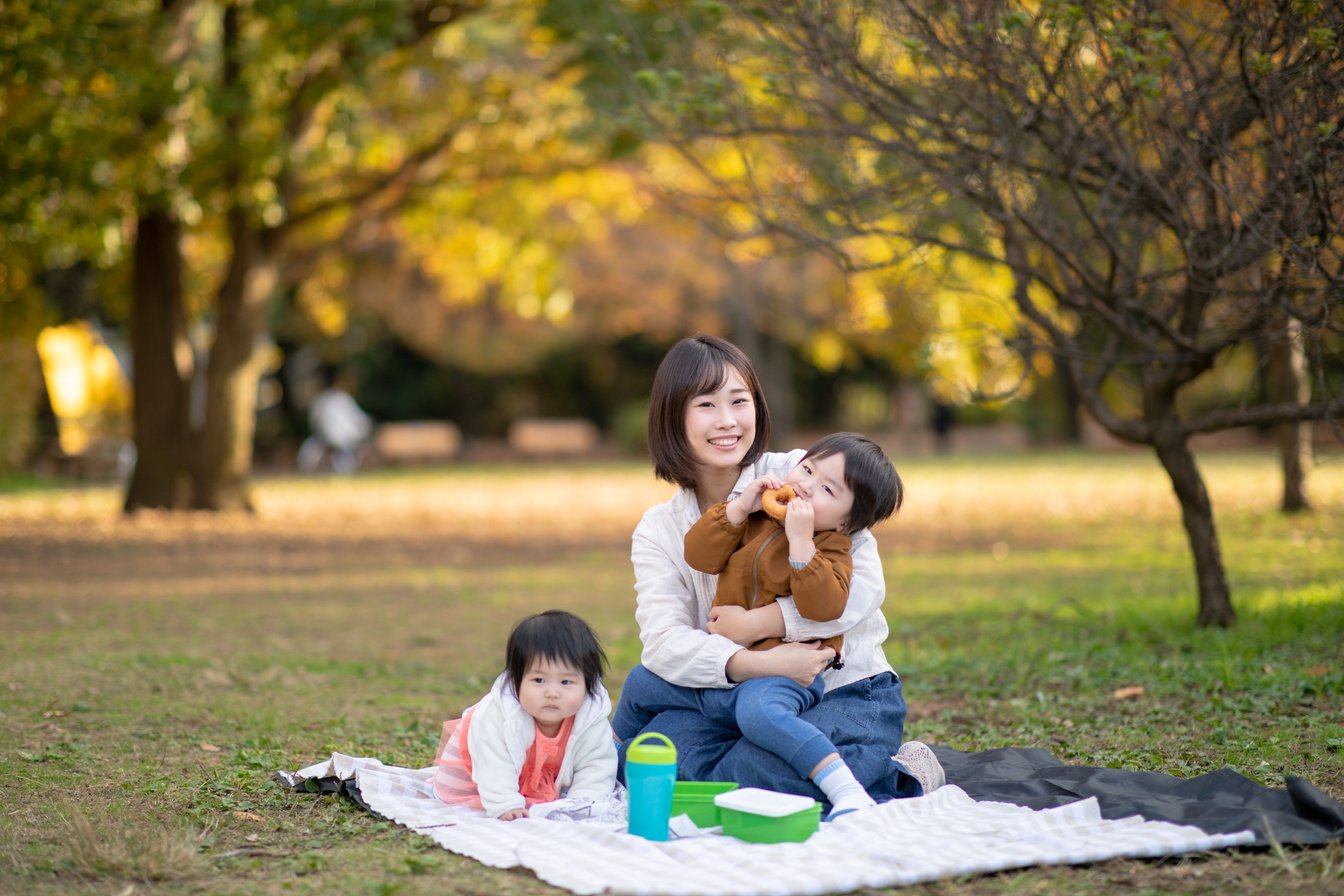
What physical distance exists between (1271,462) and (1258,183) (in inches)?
739

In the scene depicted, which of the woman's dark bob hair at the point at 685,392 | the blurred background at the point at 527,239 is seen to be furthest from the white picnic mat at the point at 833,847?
the blurred background at the point at 527,239

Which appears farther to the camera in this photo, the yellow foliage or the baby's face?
the yellow foliage

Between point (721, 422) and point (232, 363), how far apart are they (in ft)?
39.9

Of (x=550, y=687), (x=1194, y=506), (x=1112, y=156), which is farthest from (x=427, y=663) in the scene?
(x=1112, y=156)

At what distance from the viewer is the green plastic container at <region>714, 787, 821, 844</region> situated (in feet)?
12.5

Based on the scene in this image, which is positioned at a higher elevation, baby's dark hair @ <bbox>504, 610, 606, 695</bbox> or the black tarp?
baby's dark hair @ <bbox>504, 610, 606, 695</bbox>

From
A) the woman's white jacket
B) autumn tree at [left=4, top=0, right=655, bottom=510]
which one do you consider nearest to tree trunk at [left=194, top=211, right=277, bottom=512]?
autumn tree at [left=4, top=0, right=655, bottom=510]

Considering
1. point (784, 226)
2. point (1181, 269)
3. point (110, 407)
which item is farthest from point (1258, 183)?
point (110, 407)

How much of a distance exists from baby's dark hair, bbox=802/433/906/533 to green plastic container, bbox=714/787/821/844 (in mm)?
887

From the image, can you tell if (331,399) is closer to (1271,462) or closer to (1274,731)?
(1271,462)

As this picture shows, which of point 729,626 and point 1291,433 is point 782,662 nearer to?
point 729,626

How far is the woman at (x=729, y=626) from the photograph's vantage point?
4.31 meters

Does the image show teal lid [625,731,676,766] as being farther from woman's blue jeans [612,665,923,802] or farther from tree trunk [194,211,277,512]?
tree trunk [194,211,277,512]

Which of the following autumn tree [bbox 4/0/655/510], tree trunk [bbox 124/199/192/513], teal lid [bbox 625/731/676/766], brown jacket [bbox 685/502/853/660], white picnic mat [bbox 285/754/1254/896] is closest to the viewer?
white picnic mat [bbox 285/754/1254/896]
